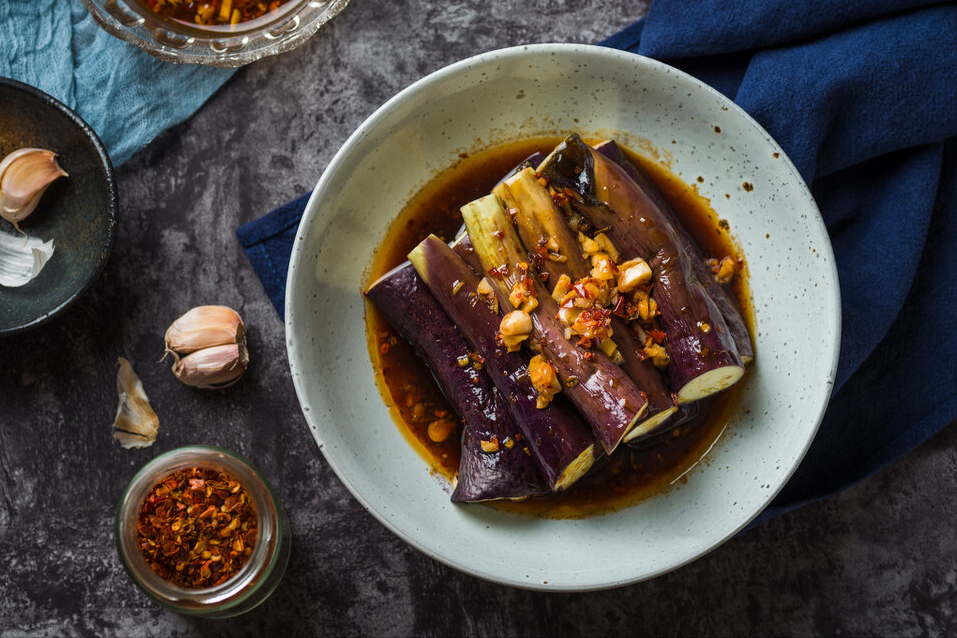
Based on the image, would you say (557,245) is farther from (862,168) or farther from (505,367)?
(862,168)

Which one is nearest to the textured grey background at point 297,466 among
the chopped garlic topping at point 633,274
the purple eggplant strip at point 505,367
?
the purple eggplant strip at point 505,367

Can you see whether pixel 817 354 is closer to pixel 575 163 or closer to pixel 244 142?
pixel 575 163

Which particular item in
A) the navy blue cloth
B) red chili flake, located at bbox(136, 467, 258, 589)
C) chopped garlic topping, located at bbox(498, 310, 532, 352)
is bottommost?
red chili flake, located at bbox(136, 467, 258, 589)

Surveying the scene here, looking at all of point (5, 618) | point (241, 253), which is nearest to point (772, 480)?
point (241, 253)

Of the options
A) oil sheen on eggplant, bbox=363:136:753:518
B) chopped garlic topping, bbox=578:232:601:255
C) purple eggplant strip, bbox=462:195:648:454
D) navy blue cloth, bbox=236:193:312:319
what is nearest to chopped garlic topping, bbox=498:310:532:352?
purple eggplant strip, bbox=462:195:648:454

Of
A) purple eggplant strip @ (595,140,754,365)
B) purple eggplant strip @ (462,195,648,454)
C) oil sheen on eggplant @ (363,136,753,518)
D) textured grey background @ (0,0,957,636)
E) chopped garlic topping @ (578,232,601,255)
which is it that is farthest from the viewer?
textured grey background @ (0,0,957,636)

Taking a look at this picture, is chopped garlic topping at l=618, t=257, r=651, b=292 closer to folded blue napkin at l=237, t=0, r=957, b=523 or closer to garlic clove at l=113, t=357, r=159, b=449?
folded blue napkin at l=237, t=0, r=957, b=523

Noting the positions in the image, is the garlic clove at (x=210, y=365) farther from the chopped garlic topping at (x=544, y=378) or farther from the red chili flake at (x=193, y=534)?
the chopped garlic topping at (x=544, y=378)
